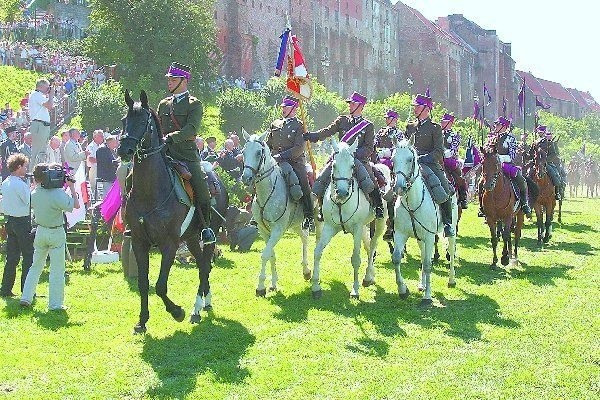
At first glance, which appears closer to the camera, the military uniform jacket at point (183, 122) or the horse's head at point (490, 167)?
the military uniform jacket at point (183, 122)

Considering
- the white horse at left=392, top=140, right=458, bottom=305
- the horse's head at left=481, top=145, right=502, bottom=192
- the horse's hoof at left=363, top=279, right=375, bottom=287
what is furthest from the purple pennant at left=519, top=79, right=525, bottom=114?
the white horse at left=392, top=140, right=458, bottom=305

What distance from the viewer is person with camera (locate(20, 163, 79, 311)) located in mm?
11367

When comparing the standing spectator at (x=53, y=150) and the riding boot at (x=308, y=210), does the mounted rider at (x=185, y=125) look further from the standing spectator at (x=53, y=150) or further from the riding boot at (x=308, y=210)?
the standing spectator at (x=53, y=150)

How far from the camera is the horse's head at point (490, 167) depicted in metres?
15.5

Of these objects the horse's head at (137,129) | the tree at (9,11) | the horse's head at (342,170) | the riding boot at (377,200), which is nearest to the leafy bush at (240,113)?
the tree at (9,11)

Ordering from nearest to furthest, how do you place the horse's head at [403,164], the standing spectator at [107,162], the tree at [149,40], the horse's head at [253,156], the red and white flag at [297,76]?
the horse's head at [403,164] → the horse's head at [253,156] → the red and white flag at [297,76] → the standing spectator at [107,162] → the tree at [149,40]

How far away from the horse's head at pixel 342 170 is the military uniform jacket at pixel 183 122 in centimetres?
211

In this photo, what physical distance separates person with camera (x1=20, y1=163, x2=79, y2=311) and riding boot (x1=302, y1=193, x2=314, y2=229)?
3.77 metres

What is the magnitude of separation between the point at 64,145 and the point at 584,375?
50.3ft

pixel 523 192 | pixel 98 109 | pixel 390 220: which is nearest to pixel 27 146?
pixel 390 220

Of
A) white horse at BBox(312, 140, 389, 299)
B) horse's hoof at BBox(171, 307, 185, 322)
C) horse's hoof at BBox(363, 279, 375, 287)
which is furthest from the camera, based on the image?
horse's hoof at BBox(363, 279, 375, 287)

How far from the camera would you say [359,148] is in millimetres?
13109

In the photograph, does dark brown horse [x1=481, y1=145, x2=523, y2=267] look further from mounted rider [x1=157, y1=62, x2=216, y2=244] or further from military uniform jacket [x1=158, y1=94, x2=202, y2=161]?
military uniform jacket [x1=158, y1=94, x2=202, y2=161]

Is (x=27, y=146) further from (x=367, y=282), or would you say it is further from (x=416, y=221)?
(x=416, y=221)
